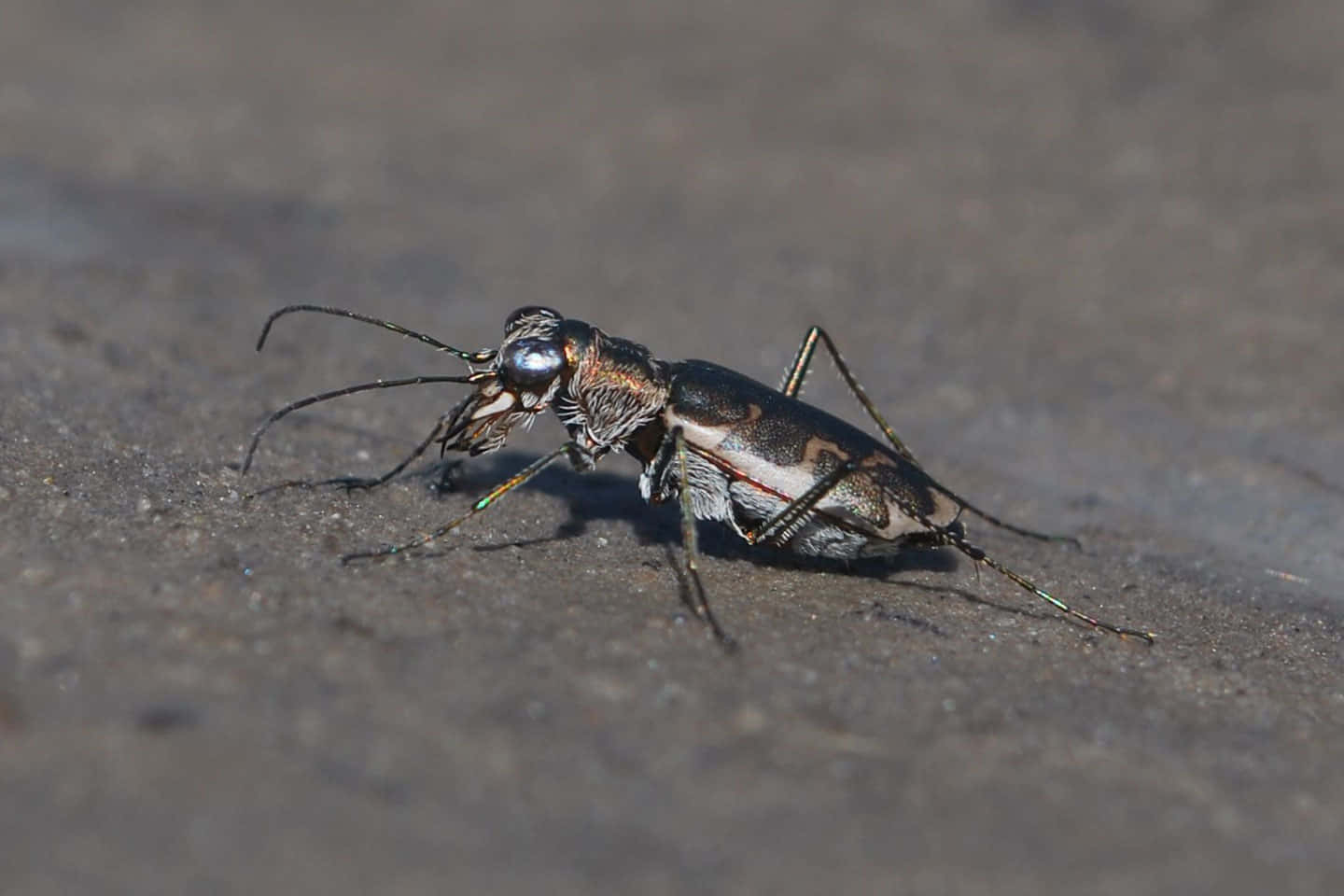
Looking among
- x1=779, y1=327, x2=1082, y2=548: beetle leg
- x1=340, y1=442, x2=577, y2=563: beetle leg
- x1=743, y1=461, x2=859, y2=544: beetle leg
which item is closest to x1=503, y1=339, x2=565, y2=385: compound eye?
x1=340, y1=442, x2=577, y2=563: beetle leg

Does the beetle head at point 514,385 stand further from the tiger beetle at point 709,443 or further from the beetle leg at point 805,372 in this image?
the beetle leg at point 805,372

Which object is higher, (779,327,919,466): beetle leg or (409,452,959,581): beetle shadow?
(779,327,919,466): beetle leg

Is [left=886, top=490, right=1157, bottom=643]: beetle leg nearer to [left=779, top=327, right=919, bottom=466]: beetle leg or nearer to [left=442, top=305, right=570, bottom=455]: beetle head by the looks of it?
[left=779, top=327, right=919, bottom=466]: beetle leg

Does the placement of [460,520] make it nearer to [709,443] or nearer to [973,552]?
[709,443]

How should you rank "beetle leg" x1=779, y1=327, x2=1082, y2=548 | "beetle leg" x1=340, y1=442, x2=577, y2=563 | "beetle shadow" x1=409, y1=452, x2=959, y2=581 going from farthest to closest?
"beetle leg" x1=779, y1=327, x2=1082, y2=548
"beetle shadow" x1=409, y1=452, x2=959, y2=581
"beetle leg" x1=340, y1=442, x2=577, y2=563

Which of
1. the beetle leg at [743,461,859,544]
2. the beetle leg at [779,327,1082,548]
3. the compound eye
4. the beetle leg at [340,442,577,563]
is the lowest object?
the beetle leg at [340,442,577,563]

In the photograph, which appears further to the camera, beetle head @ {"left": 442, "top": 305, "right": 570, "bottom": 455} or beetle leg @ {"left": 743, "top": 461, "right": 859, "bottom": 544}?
beetle head @ {"left": 442, "top": 305, "right": 570, "bottom": 455}

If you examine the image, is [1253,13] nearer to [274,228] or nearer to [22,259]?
[274,228]

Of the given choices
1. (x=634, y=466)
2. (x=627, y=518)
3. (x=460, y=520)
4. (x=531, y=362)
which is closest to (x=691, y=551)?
(x=460, y=520)
